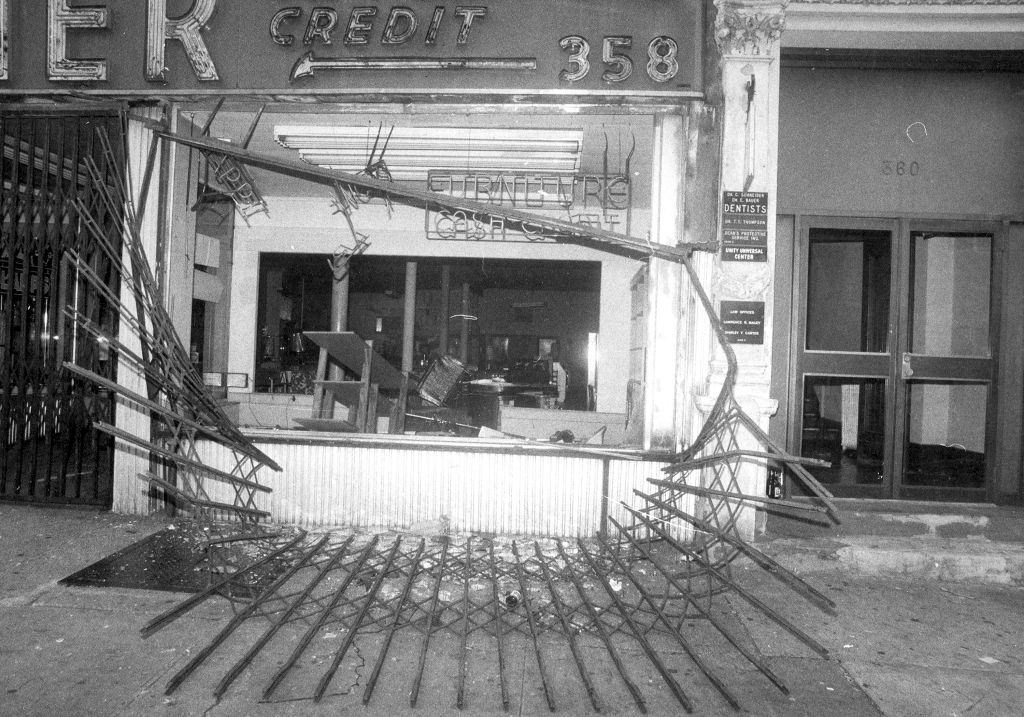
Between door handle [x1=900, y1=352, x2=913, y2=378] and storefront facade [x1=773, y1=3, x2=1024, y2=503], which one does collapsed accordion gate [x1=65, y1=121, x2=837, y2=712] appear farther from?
door handle [x1=900, y1=352, x2=913, y2=378]

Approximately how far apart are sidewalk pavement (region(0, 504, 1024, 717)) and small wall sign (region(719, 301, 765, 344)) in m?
1.66

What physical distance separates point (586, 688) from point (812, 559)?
257 centimetres

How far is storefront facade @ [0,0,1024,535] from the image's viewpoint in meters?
5.14

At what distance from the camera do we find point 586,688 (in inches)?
119

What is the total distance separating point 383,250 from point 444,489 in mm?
4383

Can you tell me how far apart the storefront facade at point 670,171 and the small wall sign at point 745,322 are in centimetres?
2

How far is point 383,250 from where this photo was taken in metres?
8.74

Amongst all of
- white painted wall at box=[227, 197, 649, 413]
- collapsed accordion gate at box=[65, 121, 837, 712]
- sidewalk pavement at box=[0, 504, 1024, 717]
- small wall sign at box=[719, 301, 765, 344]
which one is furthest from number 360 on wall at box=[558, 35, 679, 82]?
sidewalk pavement at box=[0, 504, 1024, 717]

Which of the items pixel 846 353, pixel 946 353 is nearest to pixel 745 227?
pixel 846 353

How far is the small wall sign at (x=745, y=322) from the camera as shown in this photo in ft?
16.4

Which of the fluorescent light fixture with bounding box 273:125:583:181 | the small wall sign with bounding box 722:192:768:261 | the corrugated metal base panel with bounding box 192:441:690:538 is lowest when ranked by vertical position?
the corrugated metal base panel with bounding box 192:441:690:538

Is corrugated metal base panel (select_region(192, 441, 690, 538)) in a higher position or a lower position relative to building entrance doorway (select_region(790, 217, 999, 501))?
lower

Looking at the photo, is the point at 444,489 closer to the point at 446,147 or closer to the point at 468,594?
the point at 468,594

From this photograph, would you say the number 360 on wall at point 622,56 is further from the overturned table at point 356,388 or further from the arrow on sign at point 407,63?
the overturned table at point 356,388
